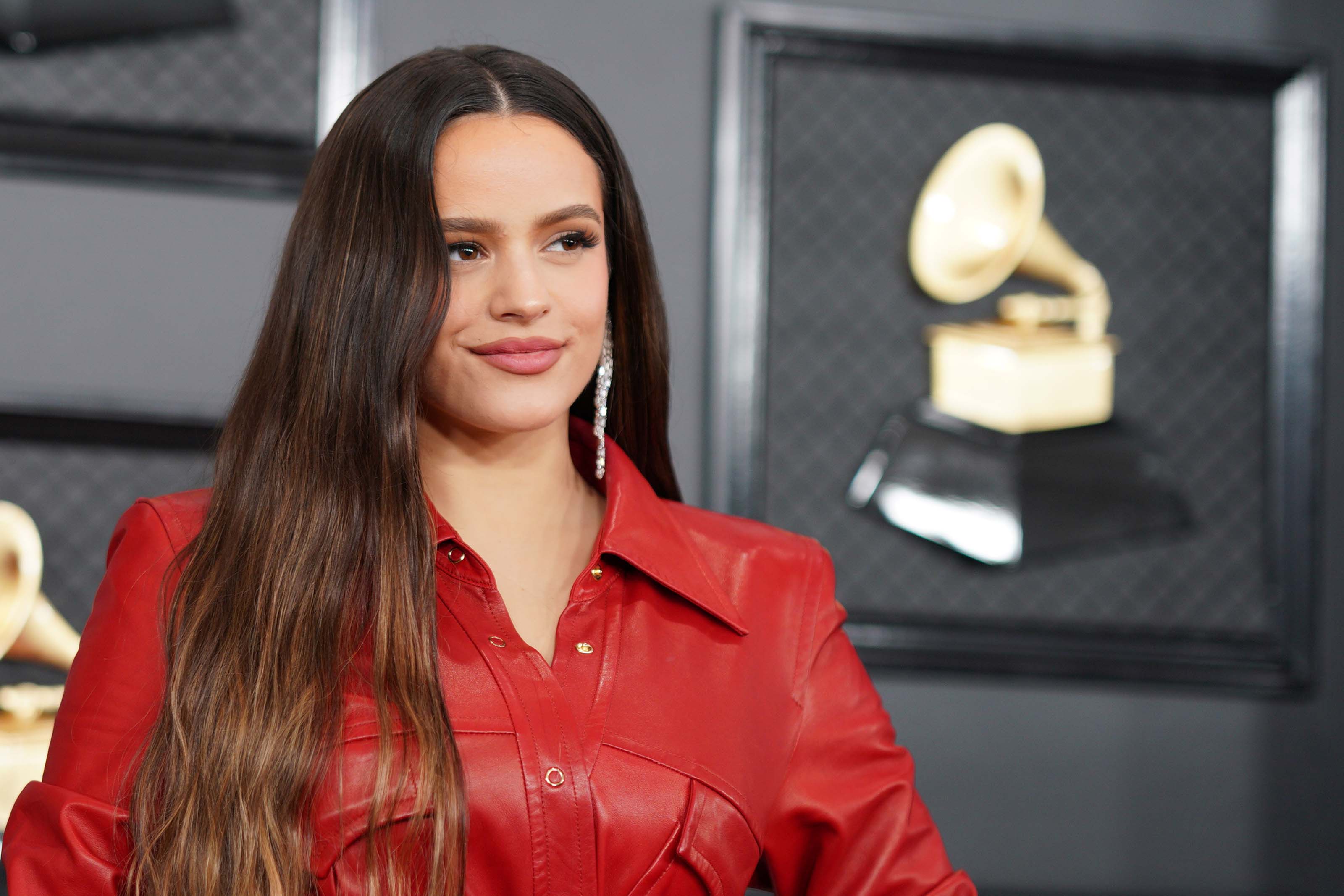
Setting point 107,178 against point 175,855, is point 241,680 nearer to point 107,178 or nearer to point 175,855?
point 175,855

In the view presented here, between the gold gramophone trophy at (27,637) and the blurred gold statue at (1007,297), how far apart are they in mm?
1385

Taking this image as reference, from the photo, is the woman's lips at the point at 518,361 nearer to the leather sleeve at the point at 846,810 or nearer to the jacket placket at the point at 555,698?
the jacket placket at the point at 555,698

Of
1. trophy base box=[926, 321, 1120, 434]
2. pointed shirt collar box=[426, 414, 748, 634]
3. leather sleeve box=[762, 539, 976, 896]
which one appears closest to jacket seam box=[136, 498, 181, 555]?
pointed shirt collar box=[426, 414, 748, 634]

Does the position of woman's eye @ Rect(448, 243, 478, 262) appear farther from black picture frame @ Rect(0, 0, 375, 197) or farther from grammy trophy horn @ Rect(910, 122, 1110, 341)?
grammy trophy horn @ Rect(910, 122, 1110, 341)

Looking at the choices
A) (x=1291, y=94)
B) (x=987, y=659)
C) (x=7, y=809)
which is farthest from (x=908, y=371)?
(x=7, y=809)

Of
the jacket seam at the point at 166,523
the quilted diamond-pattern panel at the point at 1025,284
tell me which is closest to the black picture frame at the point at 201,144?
the quilted diamond-pattern panel at the point at 1025,284

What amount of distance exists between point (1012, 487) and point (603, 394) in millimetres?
1003

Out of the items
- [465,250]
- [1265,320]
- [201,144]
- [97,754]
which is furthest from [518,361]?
[1265,320]

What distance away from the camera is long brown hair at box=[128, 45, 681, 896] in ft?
3.64

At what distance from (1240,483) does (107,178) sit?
184cm

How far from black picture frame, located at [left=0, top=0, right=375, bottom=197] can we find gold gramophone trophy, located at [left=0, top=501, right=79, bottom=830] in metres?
0.51

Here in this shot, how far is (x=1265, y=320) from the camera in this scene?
7.32ft

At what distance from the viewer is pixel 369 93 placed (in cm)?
125

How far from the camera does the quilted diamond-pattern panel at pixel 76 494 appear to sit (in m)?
2.00
